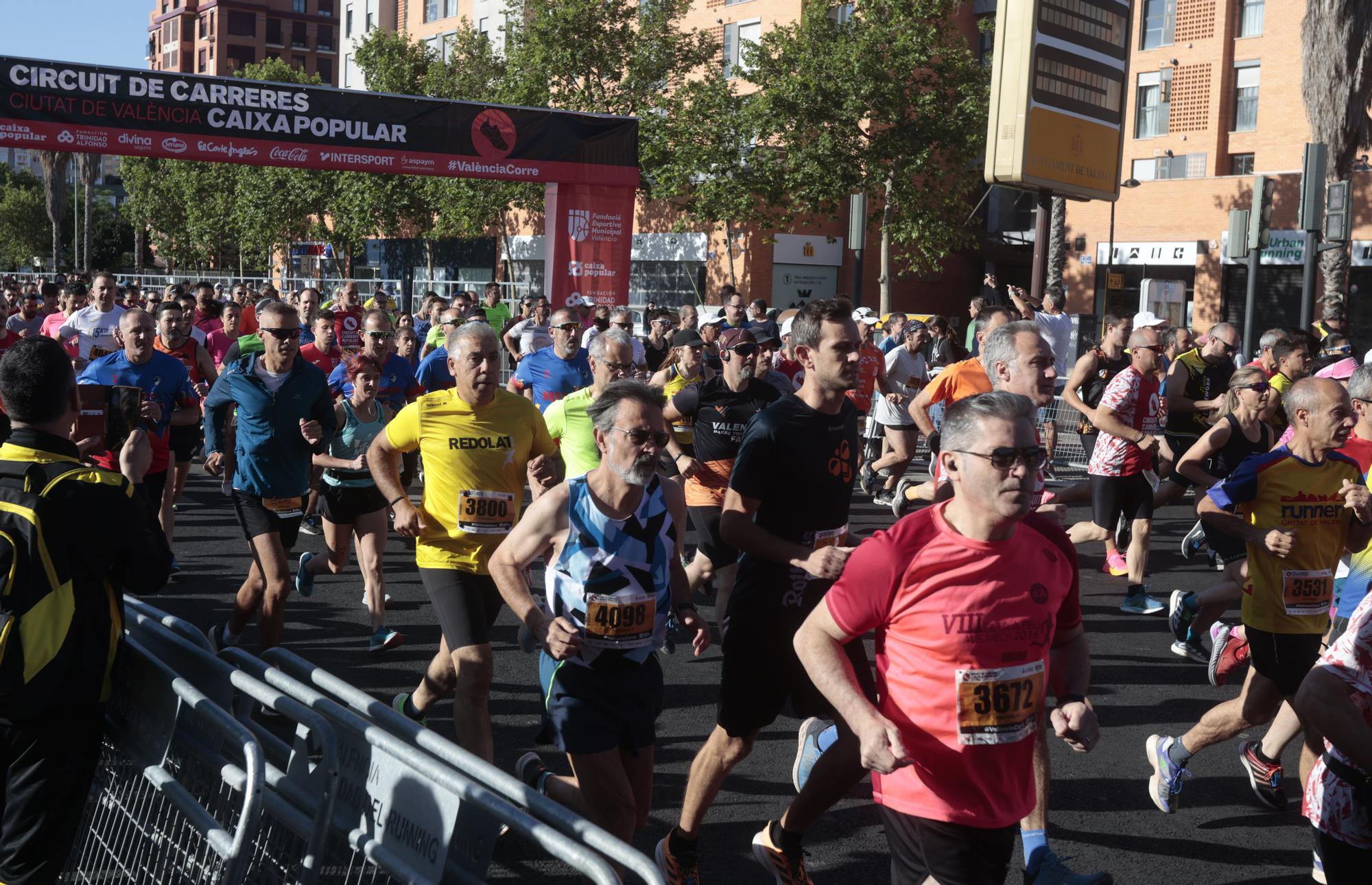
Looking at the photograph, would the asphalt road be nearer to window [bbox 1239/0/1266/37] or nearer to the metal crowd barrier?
the metal crowd barrier

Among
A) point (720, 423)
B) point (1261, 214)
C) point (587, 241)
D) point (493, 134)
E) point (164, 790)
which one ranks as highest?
point (493, 134)

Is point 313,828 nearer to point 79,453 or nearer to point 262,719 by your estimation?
point 79,453

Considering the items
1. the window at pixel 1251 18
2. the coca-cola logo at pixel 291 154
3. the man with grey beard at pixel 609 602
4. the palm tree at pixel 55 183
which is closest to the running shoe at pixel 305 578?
the man with grey beard at pixel 609 602

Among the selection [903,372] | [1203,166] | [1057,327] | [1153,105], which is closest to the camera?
[1057,327]

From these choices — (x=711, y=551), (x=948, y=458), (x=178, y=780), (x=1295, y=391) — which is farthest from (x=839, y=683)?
(x=711, y=551)

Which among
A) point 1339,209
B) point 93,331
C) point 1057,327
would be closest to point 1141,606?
point 1057,327

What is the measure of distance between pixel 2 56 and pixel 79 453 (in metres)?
17.2

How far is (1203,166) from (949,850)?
4129cm

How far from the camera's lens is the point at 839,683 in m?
3.17

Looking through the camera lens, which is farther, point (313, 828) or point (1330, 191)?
point (1330, 191)

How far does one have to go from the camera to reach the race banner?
2267cm

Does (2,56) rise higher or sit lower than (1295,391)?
higher

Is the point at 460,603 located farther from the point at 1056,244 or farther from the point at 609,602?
the point at 1056,244

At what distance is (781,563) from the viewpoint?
452 centimetres
